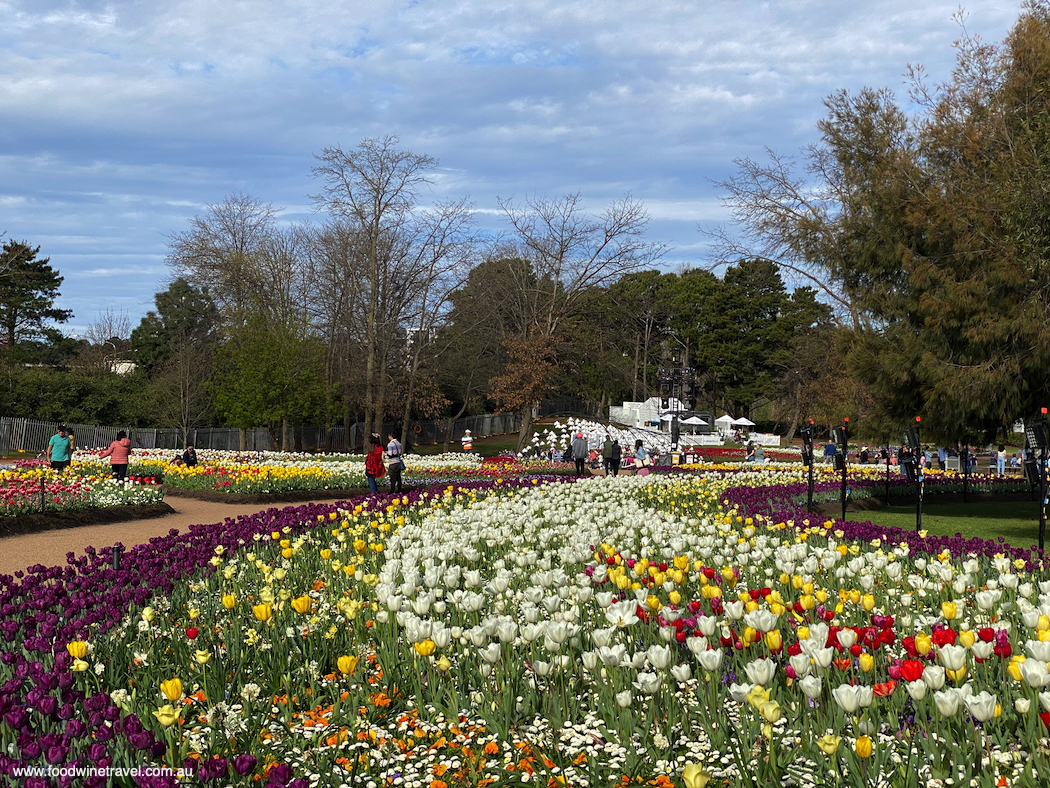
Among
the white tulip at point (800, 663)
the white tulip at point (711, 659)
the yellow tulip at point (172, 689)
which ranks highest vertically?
the white tulip at point (800, 663)

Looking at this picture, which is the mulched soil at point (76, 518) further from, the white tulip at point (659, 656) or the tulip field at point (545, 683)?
the white tulip at point (659, 656)

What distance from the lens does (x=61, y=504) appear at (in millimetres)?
14234

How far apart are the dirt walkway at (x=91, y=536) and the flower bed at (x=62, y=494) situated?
23.5 inches

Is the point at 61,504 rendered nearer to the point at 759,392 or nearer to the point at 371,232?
the point at 371,232

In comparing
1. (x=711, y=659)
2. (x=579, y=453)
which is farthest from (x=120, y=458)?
(x=711, y=659)

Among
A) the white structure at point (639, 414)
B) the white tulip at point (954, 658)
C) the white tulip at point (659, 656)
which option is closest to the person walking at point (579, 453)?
the white tulip at point (659, 656)

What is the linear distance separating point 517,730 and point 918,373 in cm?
1264

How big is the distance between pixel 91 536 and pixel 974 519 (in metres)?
14.5

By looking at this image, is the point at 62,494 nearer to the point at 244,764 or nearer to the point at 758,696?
the point at 244,764

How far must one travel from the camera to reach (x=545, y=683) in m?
3.98

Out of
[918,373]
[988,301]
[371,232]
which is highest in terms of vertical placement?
[371,232]

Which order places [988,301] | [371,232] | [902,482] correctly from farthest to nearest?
[371,232]
[902,482]
[988,301]

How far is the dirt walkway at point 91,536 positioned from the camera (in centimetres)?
1061

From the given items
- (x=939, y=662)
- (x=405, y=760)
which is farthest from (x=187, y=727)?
(x=939, y=662)
